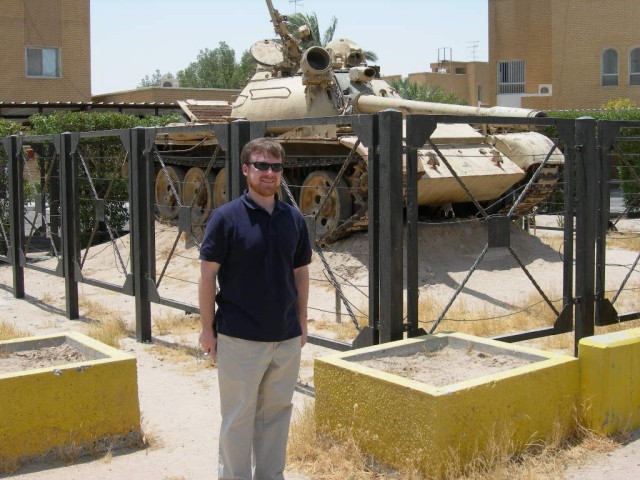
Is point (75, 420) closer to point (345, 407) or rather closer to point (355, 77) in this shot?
point (345, 407)

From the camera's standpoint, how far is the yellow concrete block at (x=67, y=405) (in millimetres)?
5016

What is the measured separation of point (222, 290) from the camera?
439cm

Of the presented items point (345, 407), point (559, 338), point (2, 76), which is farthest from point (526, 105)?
point (345, 407)

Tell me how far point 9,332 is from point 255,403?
4.92m

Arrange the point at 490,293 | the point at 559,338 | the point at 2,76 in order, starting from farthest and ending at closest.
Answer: the point at 2,76
the point at 490,293
the point at 559,338

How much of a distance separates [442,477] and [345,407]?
0.73m

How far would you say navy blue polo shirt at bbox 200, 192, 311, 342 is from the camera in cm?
430

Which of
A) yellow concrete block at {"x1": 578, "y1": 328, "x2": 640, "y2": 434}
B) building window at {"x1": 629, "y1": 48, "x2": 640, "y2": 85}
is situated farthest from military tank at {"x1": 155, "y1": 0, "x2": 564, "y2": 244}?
building window at {"x1": 629, "y1": 48, "x2": 640, "y2": 85}

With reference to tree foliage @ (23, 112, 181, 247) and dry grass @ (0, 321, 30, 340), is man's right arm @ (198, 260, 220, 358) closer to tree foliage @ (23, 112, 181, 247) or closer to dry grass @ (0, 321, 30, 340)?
dry grass @ (0, 321, 30, 340)

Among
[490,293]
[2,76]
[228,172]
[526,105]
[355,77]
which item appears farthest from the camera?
[526,105]

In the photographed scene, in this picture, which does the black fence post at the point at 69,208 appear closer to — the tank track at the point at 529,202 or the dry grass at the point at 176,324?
the dry grass at the point at 176,324

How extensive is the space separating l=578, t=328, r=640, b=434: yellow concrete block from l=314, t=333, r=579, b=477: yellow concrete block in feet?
0.25

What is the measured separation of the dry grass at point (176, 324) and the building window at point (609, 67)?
33679 millimetres

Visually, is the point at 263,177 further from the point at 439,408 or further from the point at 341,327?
the point at 341,327
